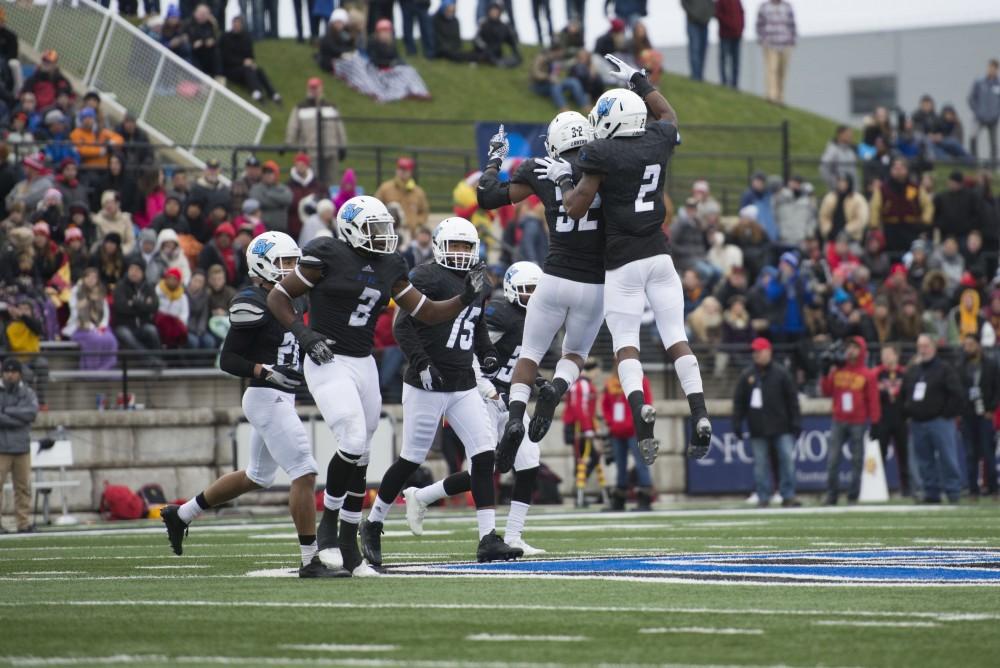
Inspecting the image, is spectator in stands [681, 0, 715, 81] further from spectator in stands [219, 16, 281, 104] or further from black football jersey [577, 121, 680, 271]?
black football jersey [577, 121, 680, 271]

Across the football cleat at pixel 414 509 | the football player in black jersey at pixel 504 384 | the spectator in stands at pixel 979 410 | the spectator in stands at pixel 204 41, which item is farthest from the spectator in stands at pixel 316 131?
the football cleat at pixel 414 509

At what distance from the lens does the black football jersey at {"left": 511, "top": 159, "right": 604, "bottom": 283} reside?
1093 centimetres

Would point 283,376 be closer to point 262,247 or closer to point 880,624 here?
point 262,247

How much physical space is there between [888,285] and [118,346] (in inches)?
401

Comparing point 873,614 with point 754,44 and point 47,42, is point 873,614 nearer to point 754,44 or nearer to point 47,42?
point 47,42

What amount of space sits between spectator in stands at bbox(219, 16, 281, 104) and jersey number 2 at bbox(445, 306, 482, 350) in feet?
53.8

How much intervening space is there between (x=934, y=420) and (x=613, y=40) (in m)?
12.0

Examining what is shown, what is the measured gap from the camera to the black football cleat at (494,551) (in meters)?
10.8

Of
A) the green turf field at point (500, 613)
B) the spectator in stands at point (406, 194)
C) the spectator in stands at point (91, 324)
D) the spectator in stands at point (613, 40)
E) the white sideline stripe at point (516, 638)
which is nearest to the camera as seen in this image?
the green turf field at point (500, 613)

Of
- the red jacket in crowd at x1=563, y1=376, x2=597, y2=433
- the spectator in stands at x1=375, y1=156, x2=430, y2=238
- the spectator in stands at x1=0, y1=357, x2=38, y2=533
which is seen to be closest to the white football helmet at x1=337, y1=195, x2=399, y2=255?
the spectator in stands at x1=0, y1=357, x2=38, y2=533

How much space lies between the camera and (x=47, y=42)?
25359mm

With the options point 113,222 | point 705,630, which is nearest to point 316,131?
point 113,222

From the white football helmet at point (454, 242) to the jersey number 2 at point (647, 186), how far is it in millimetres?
1183

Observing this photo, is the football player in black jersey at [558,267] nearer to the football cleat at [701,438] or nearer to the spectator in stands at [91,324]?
the football cleat at [701,438]
